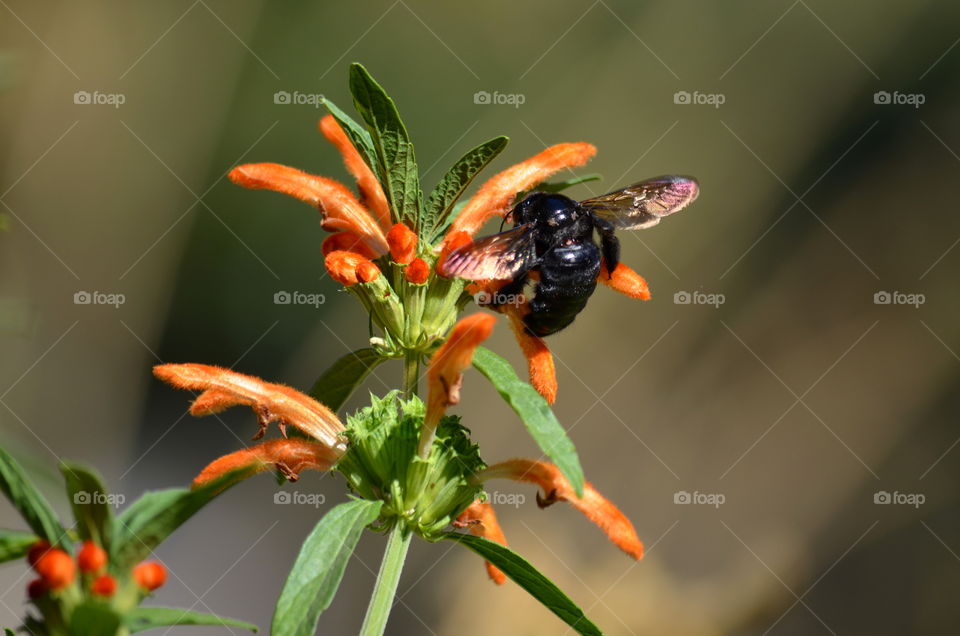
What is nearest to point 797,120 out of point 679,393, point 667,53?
point 667,53

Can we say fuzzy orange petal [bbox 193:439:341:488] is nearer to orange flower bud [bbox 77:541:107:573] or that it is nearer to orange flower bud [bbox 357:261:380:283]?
orange flower bud [bbox 357:261:380:283]

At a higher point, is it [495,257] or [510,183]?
[510,183]

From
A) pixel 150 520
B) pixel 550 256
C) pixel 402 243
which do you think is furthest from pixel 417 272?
pixel 150 520

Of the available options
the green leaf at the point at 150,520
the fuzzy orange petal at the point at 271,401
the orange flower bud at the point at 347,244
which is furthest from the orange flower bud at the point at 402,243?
the green leaf at the point at 150,520

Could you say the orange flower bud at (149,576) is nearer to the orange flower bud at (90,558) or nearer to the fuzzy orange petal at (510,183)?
the orange flower bud at (90,558)

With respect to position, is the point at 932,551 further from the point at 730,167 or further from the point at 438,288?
the point at 438,288

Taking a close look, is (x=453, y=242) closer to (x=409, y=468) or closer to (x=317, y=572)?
(x=409, y=468)
